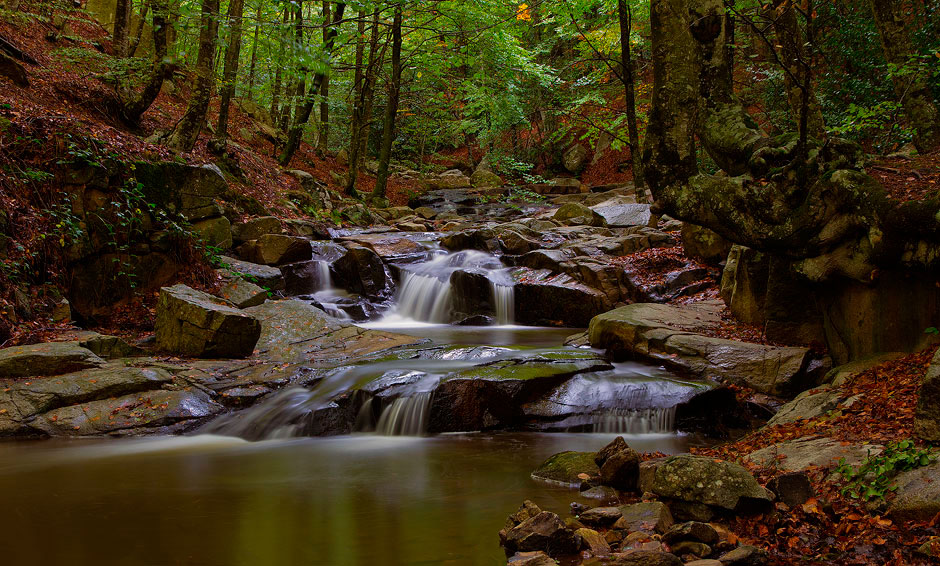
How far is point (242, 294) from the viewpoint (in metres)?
9.79

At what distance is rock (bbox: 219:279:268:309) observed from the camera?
9.61 m

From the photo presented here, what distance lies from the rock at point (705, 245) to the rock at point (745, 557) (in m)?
9.32

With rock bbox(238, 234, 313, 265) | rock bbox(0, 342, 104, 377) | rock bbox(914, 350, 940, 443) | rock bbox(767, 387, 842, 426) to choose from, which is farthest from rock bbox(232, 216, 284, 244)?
rock bbox(914, 350, 940, 443)

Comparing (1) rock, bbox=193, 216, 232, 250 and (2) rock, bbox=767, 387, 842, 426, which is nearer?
(2) rock, bbox=767, 387, 842, 426

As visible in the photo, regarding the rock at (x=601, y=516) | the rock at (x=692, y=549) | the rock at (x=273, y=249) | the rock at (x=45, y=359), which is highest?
the rock at (x=273, y=249)

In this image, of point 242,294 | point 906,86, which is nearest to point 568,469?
point 242,294

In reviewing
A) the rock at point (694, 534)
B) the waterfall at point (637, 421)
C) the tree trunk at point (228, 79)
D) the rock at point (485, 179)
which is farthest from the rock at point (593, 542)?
the rock at point (485, 179)

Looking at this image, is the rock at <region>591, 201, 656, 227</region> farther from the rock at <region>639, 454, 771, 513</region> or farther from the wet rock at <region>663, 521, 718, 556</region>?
the wet rock at <region>663, 521, 718, 556</region>

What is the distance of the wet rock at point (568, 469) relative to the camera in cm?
439

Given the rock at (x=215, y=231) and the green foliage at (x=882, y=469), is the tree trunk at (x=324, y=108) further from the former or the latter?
the green foliage at (x=882, y=469)

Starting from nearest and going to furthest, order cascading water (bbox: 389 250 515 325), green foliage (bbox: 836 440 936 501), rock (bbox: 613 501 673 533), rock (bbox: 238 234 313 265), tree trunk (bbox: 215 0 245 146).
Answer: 1. green foliage (bbox: 836 440 936 501)
2. rock (bbox: 613 501 673 533)
3. rock (bbox: 238 234 313 265)
4. cascading water (bbox: 389 250 515 325)
5. tree trunk (bbox: 215 0 245 146)

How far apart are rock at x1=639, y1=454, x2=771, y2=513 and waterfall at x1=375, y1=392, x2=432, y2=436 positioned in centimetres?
318

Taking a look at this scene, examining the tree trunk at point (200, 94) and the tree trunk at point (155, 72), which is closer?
the tree trunk at point (200, 94)

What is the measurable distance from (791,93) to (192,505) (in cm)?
1106
